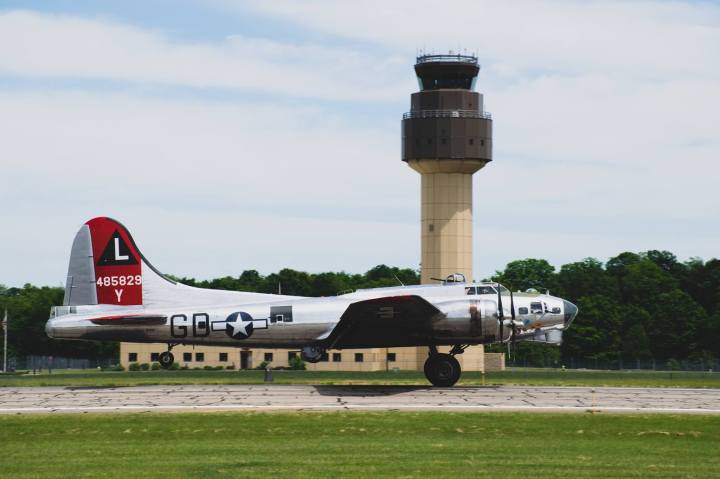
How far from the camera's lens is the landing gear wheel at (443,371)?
143 feet

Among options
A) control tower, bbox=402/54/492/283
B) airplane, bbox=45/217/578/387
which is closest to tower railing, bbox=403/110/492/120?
control tower, bbox=402/54/492/283

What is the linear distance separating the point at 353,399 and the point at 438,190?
63.7m

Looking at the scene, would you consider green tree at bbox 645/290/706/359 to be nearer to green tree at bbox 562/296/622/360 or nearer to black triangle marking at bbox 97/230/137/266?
green tree at bbox 562/296/622/360

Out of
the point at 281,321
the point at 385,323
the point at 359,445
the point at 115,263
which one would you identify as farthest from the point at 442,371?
the point at 359,445

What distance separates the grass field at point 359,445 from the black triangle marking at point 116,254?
39.0 feet

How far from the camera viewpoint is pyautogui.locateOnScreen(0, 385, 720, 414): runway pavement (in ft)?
116

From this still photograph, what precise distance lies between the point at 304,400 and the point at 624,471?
15.2 metres

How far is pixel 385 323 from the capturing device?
1686 inches

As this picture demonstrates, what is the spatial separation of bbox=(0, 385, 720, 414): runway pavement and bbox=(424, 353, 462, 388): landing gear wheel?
3.38ft

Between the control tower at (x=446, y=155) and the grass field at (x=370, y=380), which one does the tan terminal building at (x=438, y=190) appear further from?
the grass field at (x=370, y=380)

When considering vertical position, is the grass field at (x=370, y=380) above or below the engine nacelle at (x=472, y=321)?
below

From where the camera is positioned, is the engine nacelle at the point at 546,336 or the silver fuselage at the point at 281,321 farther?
the engine nacelle at the point at 546,336

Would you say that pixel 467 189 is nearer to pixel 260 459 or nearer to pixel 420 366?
pixel 420 366

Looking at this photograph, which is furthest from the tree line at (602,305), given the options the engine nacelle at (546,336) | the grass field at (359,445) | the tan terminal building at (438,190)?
the grass field at (359,445)
